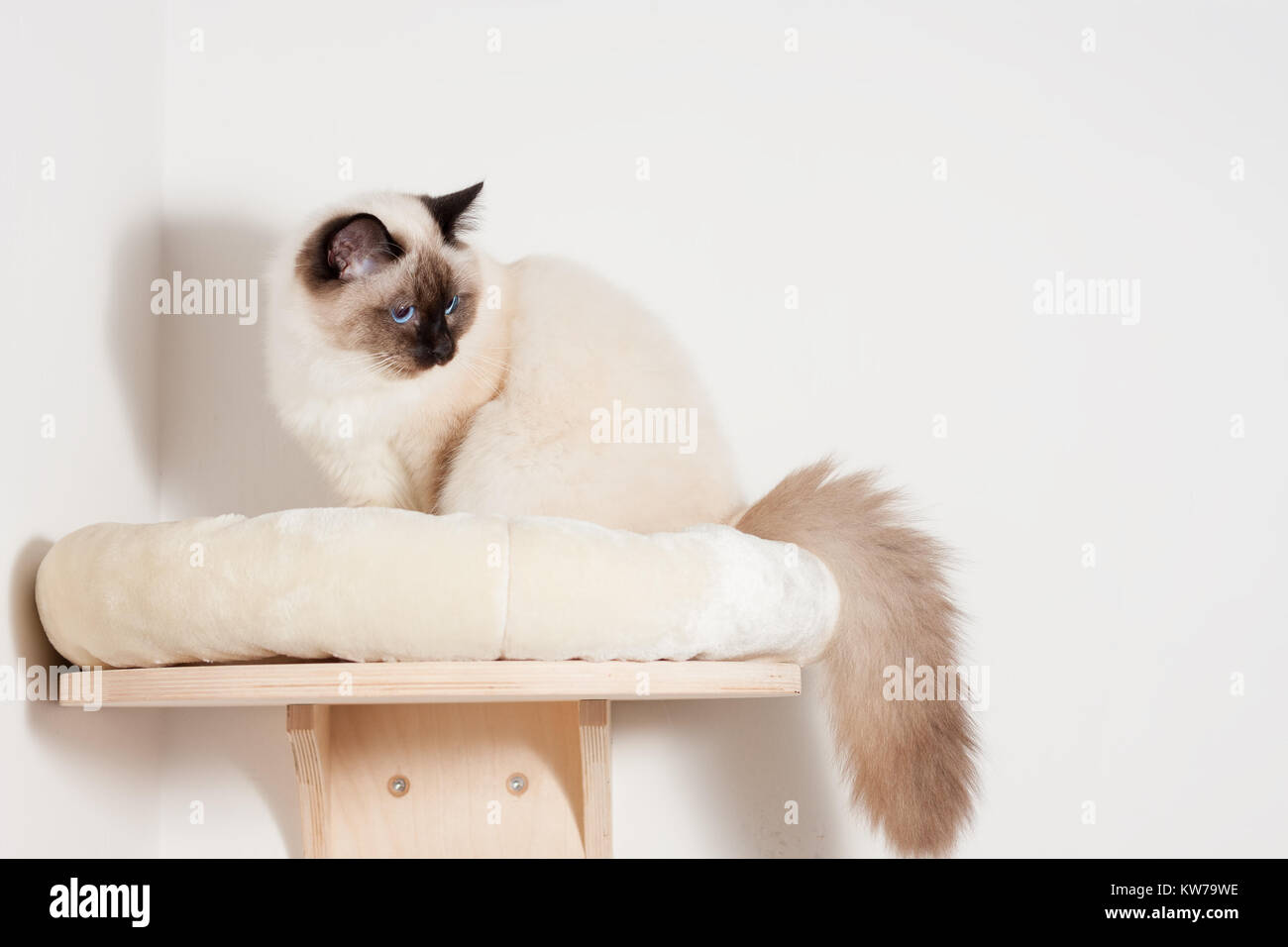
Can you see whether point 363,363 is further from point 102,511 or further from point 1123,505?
point 1123,505

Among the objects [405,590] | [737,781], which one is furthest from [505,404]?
[737,781]

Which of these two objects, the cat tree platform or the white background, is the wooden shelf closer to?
the cat tree platform

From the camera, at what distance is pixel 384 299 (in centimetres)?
117

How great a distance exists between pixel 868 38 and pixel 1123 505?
0.74 meters

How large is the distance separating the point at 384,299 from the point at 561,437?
0.78 feet

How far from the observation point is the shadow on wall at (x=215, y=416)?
1.48 meters

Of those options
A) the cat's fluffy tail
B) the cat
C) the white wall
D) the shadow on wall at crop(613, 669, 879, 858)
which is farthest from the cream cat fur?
the shadow on wall at crop(613, 669, 879, 858)

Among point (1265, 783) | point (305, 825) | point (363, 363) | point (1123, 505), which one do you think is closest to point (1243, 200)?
point (1123, 505)

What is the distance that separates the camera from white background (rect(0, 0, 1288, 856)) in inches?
56.4

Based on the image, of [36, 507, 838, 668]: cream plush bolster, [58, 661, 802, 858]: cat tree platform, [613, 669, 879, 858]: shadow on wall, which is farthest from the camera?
[613, 669, 879, 858]: shadow on wall

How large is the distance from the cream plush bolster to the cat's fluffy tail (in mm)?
202

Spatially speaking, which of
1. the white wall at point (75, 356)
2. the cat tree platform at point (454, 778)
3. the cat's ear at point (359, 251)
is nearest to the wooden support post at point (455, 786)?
the cat tree platform at point (454, 778)

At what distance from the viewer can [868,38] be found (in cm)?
160

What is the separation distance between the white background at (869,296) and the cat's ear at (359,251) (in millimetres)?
342
